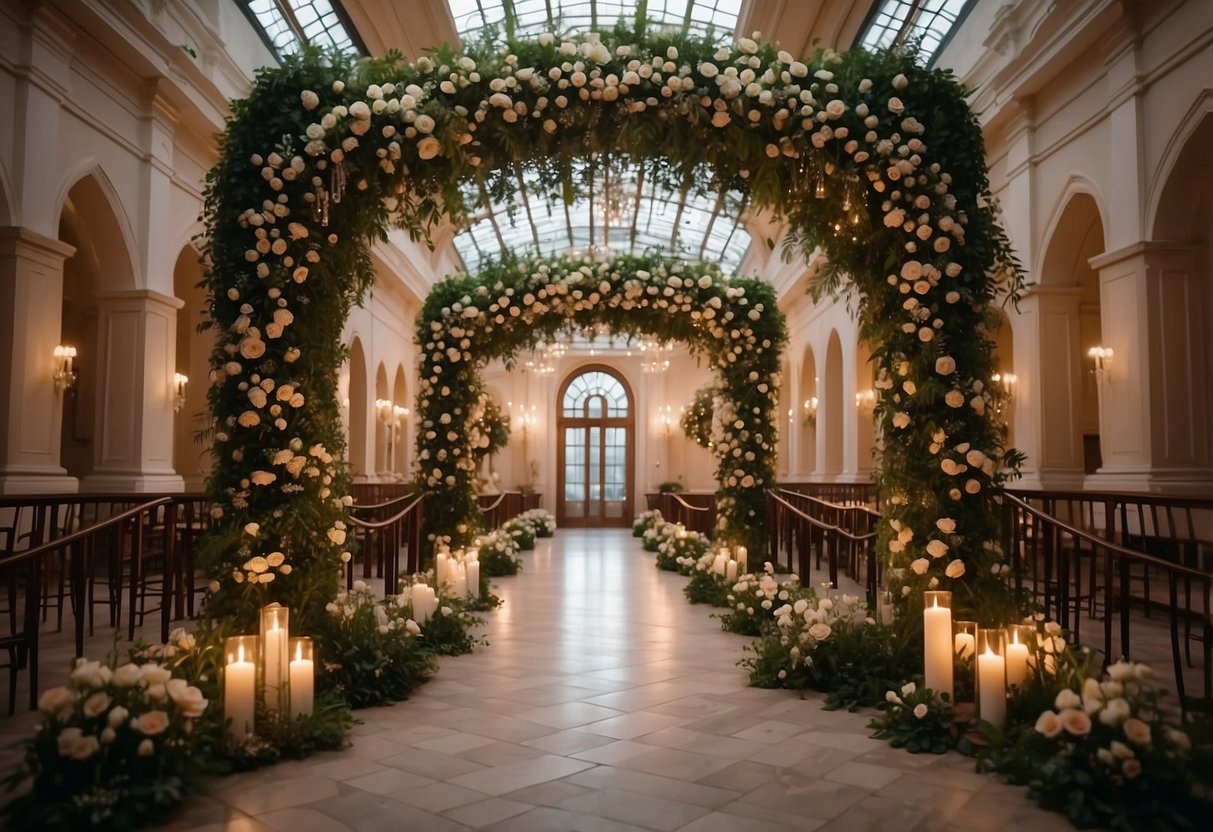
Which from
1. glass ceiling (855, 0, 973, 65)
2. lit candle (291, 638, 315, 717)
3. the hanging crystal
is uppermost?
glass ceiling (855, 0, 973, 65)

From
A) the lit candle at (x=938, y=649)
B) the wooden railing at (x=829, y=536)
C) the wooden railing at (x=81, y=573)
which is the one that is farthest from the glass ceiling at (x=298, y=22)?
the lit candle at (x=938, y=649)

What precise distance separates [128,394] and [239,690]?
771 cm

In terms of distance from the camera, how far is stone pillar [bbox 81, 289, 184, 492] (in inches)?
422

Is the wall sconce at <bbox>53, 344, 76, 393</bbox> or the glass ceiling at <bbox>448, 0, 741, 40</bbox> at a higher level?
the glass ceiling at <bbox>448, 0, 741, 40</bbox>

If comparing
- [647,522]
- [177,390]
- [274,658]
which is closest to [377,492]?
[177,390]

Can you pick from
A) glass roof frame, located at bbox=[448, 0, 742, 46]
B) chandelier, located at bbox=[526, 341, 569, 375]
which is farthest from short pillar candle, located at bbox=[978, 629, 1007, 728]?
chandelier, located at bbox=[526, 341, 569, 375]

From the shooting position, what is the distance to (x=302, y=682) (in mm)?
4699

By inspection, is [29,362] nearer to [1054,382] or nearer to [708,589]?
[708,589]

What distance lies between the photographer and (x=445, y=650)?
23.4 feet

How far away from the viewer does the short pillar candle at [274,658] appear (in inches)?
184

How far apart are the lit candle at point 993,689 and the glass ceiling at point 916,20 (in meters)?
9.95

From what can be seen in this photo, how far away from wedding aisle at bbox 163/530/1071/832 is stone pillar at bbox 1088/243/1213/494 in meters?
5.12

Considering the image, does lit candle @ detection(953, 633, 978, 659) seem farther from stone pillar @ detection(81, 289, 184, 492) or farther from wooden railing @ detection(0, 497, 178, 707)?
stone pillar @ detection(81, 289, 184, 492)

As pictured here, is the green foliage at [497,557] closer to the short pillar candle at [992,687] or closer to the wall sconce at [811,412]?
the short pillar candle at [992,687]
